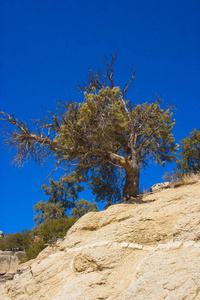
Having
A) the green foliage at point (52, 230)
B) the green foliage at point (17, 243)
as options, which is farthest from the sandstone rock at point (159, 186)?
the green foliage at point (17, 243)

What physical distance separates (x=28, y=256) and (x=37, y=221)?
12.6m

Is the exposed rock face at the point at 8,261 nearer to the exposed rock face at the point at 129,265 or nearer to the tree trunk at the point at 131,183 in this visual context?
the exposed rock face at the point at 129,265

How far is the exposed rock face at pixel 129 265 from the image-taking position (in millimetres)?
4266

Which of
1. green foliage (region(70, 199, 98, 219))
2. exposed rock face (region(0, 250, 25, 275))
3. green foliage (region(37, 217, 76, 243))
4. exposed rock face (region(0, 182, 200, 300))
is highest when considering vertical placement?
green foliage (region(70, 199, 98, 219))

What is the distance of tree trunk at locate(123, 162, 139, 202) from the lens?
12.8 metres

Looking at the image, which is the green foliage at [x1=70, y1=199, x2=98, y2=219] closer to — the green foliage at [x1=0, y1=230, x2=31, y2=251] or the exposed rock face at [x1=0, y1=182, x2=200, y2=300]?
the green foliage at [x1=0, y1=230, x2=31, y2=251]

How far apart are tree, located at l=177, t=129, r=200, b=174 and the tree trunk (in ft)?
24.8

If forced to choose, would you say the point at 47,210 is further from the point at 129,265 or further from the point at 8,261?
the point at 129,265

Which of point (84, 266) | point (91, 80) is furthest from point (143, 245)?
point (91, 80)

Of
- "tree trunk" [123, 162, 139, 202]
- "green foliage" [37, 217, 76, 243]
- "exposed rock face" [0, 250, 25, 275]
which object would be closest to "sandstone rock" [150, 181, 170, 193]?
"tree trunk" [123, 162, 139, 202]

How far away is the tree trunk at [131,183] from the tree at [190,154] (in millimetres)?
7549

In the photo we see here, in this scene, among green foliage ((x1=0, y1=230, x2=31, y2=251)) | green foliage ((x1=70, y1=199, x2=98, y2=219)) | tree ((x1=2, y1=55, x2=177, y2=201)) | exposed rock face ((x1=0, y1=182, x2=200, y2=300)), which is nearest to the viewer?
exposed rock face ((x1=0, y1=182, x2=200, y2=300))

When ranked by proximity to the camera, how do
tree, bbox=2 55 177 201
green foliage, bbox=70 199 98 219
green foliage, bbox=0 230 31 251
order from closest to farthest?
tree, bbox=2 55 177 201
green foliage, bbox=0 230 31 251
green foliage, bbox=70 199 98 219

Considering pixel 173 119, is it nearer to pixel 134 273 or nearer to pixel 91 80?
pixel 91 80
